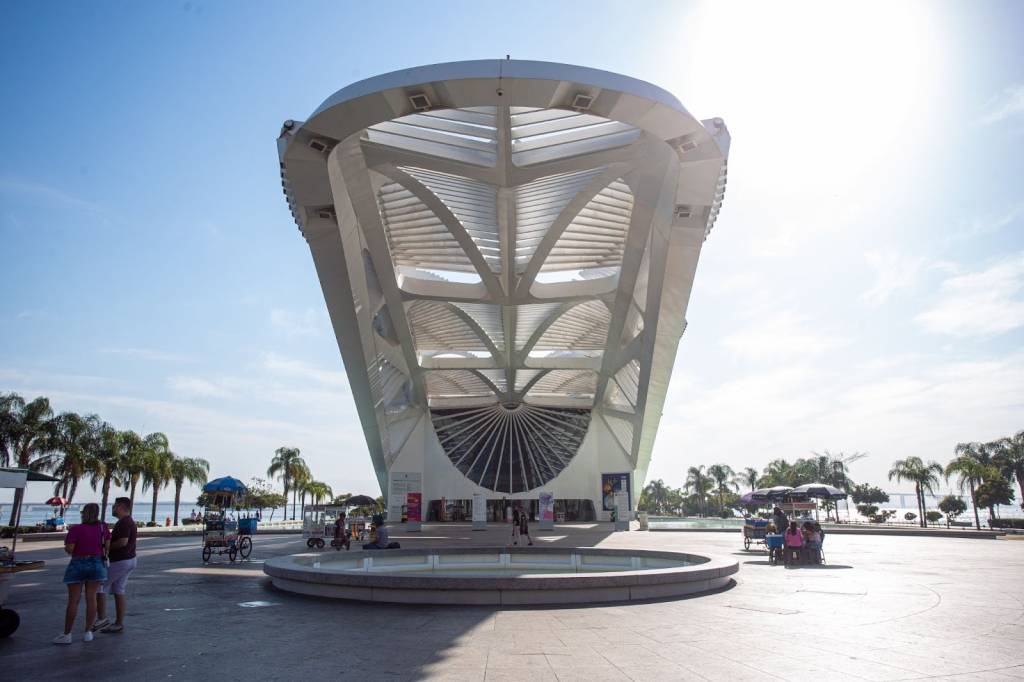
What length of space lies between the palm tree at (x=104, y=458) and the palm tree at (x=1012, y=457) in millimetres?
66783

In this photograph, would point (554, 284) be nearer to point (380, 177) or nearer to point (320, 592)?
point (380, 177)

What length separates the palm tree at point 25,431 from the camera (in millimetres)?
34312

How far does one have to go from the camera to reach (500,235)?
26719 millimetres

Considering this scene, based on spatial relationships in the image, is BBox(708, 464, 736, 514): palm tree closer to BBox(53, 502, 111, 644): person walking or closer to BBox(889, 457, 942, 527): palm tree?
BBox(889, 457, 942, 527): palm tree

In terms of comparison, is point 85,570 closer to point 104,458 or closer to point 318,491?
point 104,458

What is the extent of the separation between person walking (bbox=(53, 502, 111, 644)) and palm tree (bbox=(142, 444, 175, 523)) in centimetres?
4345

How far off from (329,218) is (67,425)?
27196 millimetres

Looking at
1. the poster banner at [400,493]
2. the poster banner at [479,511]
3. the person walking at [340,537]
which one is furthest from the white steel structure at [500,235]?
the person walking at [340,537]

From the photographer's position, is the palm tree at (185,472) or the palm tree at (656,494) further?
the palm tree at (656,494)

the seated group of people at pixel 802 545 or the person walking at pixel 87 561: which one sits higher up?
the person walking at pixel 87 561

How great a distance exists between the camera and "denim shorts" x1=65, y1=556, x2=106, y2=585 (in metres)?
6.55

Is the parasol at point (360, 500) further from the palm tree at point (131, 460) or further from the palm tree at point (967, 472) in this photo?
the palm tree at point (967, 472)

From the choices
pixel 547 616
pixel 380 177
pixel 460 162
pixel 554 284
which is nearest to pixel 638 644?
pixel 547 616

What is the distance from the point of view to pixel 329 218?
21.6 meters
